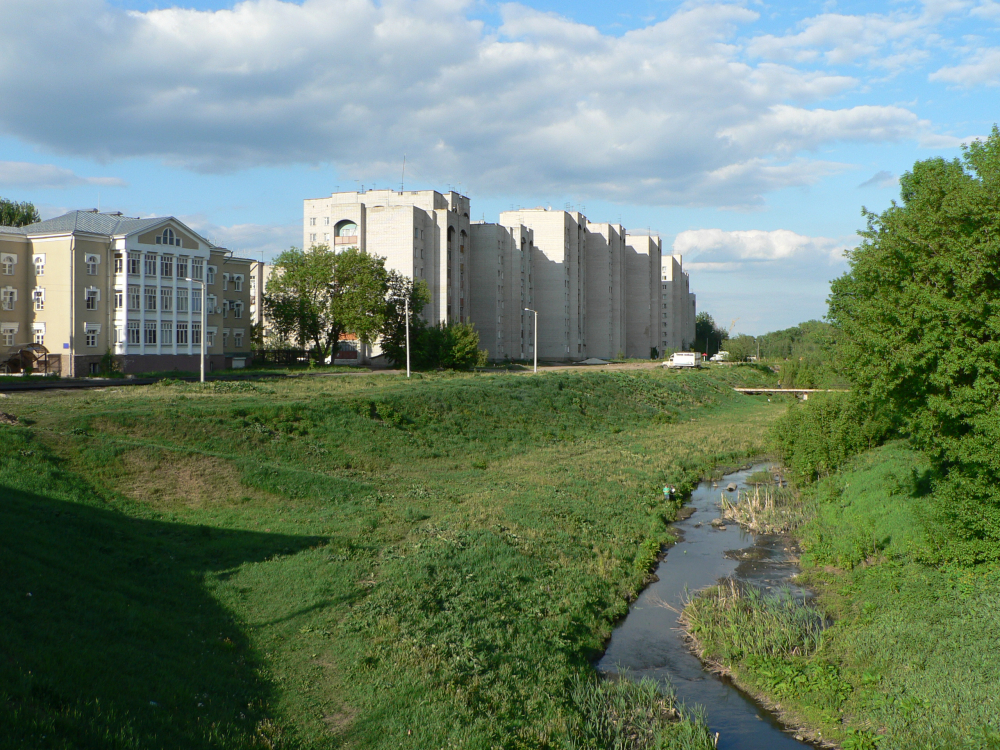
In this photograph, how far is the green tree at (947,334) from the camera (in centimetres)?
1906

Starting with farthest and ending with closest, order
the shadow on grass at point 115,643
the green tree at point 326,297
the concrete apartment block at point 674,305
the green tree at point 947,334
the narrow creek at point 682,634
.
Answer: the concrete apartment block at point 674,305
the green tree at point 326,297
the green tree at point 947,334
the narrow creek at point 682,634
the shadow on grass at point 115,643

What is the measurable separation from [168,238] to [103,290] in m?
7.12

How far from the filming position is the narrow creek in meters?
14.7

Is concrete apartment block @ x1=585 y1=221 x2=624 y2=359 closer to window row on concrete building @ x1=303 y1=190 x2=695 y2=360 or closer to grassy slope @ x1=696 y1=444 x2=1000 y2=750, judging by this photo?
window row on concrete building @ x1=303 y1=190 x2=695 y2=360

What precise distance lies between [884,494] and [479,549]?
15695mm

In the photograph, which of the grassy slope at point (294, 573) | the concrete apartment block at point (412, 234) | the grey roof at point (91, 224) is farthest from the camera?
the concrete apartment block at point (412, 234)

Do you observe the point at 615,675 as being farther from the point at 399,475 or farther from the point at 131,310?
the point at 131,310

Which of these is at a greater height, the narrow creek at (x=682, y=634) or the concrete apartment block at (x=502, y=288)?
the concrete apartment block at (x=502, y=288)

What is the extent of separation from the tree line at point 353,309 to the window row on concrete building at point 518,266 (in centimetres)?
796

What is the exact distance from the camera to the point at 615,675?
16375mm

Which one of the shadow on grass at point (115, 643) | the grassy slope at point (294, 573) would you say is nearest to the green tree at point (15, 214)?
the grassy slope at point (294, 573)

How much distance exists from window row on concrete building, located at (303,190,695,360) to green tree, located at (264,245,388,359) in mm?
13244

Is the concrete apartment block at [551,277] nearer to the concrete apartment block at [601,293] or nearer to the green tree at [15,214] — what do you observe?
the concrete apartment block at [601,293]

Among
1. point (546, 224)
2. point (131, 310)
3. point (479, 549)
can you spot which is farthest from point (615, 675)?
point (546, 224)
